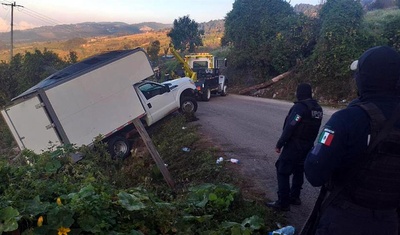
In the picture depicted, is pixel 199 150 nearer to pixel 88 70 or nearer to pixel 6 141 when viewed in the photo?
pixel 88 70

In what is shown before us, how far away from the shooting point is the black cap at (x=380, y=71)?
2281 mm

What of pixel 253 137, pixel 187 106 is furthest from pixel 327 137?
pixel 187 106

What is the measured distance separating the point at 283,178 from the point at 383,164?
2614 millimetres

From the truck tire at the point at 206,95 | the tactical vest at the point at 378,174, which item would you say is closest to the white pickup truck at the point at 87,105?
the tactical vest at the point at 378,174

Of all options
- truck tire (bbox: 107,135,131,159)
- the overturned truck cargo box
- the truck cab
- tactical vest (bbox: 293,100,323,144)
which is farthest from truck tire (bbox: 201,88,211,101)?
tactical vest (bbox: 293,100,323,144)

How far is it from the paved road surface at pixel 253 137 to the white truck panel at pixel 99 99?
2521mm

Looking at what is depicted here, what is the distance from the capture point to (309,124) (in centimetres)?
466

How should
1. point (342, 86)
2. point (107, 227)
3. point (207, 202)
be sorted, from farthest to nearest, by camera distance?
1. point (342, 86)
2. point (207, 202)
3. point (107, 227)

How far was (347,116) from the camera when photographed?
2.30 m

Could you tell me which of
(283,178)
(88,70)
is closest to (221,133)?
(88,70)

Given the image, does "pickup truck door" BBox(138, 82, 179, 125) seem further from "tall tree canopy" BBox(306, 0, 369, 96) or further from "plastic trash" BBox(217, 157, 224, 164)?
"tall tree canopy" BBox(306, 0, 369, 96)

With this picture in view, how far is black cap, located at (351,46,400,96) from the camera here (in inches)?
89.8

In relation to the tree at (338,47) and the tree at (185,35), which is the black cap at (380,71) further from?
the tree at (185,35)

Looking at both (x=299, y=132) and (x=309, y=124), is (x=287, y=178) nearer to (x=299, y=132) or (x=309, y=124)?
(x=299, y=132)
